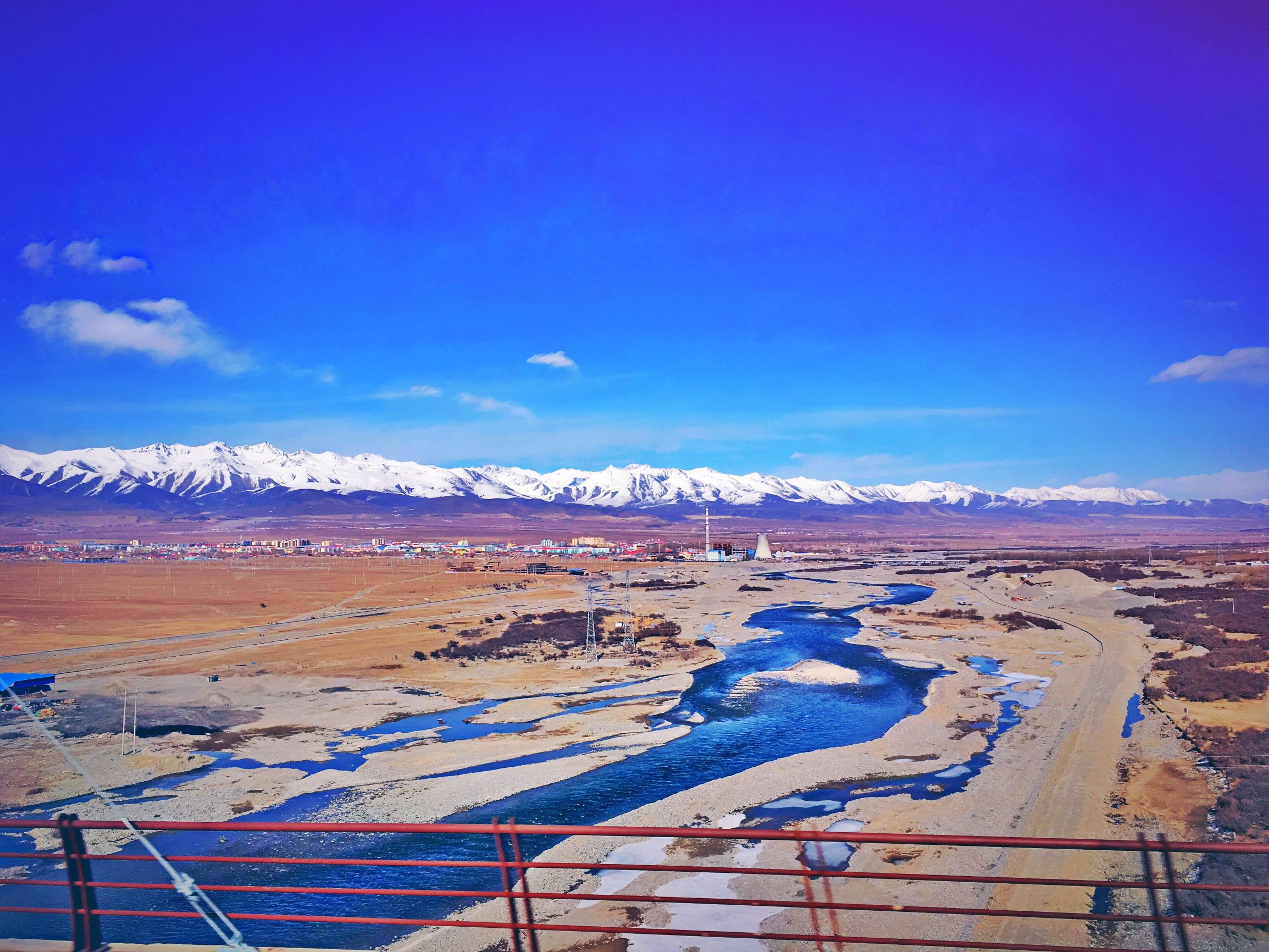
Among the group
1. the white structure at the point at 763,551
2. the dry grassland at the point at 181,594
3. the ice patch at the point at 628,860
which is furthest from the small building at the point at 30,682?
the white structure at the point at 763,551

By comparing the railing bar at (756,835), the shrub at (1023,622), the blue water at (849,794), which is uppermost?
the railing bar at (756,835)

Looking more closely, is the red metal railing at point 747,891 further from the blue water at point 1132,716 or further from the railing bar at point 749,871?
the blue water at point 1132,716

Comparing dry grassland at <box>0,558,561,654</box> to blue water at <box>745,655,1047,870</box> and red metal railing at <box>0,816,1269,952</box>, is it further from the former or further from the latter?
blue water at <box>745,655,1047,870</box>

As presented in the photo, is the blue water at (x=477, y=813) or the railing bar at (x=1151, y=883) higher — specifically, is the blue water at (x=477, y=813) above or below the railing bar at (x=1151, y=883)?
below

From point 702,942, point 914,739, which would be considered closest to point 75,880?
point 702,942

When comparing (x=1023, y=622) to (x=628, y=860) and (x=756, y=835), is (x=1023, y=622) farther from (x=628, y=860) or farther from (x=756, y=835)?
(x=756, y=835)

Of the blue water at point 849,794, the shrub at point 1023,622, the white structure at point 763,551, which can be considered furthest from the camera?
the white structure at point 763,551

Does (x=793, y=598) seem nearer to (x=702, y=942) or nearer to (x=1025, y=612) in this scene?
(x=1025, y=612)
